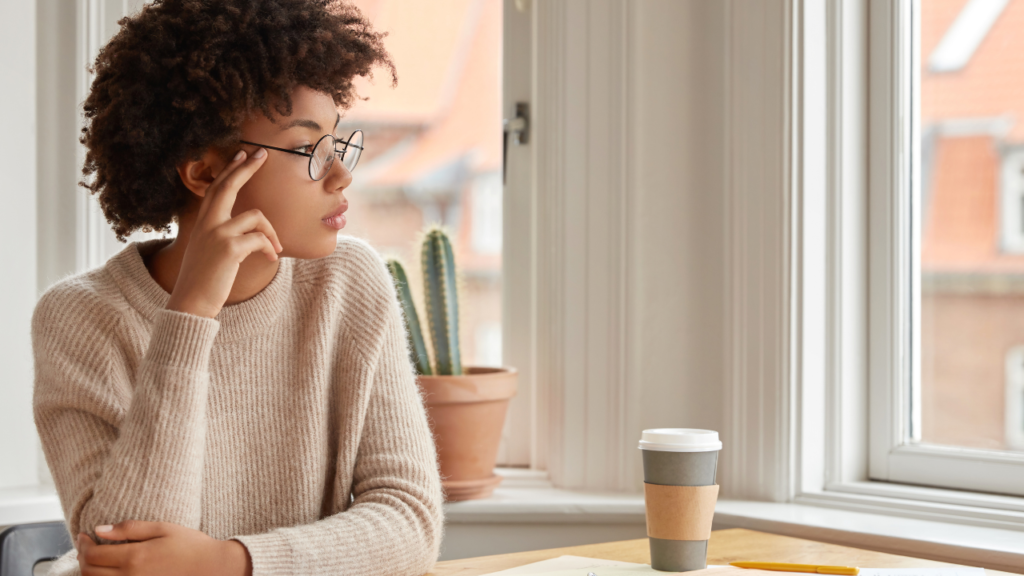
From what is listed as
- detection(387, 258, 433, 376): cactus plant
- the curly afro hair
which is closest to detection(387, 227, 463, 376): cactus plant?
detection(387, 258, 433, 376): cactus plant

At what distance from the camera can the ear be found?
1.09m

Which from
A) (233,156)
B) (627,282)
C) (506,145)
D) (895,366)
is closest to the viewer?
(233,156)

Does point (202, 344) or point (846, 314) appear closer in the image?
point (202, 344)

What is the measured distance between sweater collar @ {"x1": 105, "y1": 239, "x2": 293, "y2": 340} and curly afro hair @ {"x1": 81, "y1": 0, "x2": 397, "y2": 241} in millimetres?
80

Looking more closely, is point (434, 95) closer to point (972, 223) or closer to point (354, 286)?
point (354, 286)

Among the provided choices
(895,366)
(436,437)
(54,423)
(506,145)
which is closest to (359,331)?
(54,423)

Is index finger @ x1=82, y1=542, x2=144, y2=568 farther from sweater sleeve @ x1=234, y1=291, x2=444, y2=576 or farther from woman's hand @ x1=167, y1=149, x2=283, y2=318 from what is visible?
woman's hand @ x1=167, y1=149, x2=283, y2=318

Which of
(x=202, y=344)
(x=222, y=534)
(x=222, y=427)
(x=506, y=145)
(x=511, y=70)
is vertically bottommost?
(x=222, y=534)

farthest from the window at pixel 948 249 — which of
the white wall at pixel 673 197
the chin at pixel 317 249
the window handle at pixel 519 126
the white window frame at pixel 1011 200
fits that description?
the chin at pixel 317 249

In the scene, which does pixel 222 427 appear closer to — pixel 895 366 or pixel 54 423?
pixel 54 423

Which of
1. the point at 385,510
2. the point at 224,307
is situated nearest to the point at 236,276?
the point at 224,307

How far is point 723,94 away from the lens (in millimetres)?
1667

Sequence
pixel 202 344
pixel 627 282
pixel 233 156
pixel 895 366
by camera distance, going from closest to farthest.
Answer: pixel 202 344 < pixel 233 156 < pixel 895 366 < pixel 627 282

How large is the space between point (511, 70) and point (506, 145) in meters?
0.16
